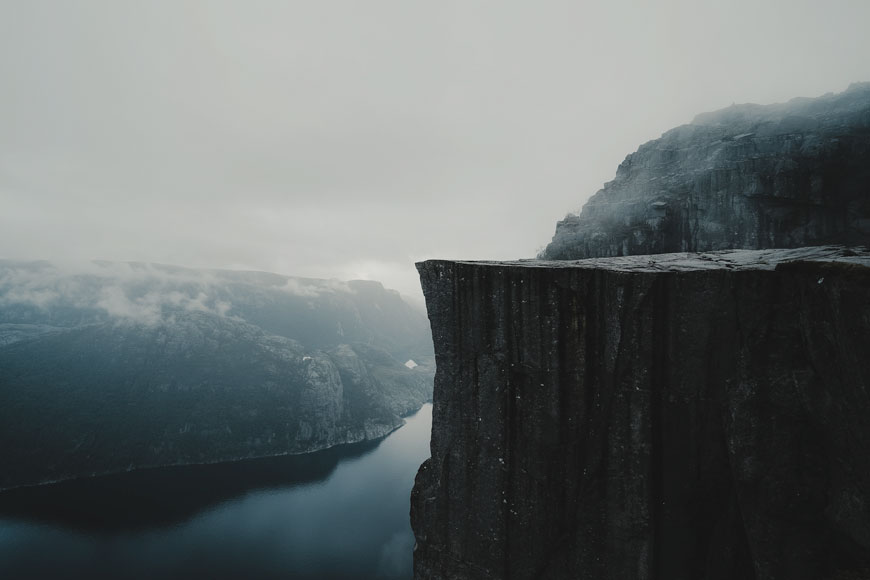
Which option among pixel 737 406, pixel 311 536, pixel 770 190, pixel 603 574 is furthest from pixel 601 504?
pixel 311 536

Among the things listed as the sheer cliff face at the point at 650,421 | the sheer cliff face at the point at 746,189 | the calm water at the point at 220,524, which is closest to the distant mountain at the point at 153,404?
the calm water at the point at 220,524

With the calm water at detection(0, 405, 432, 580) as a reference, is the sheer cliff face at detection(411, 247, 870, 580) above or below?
above

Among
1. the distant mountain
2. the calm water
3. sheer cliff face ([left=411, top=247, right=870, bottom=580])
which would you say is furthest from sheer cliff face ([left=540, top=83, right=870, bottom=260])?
the distant mountain

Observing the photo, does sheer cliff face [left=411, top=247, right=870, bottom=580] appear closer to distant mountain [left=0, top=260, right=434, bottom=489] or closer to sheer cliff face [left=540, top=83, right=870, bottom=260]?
sheer cliff face [left=540, top=83, right=870, bottom=260]

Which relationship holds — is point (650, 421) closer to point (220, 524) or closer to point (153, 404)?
point (220, 524)

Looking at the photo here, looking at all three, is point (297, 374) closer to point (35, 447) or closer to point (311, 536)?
point (35, 447)

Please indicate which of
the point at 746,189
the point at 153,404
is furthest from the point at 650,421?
the point at 153,404
